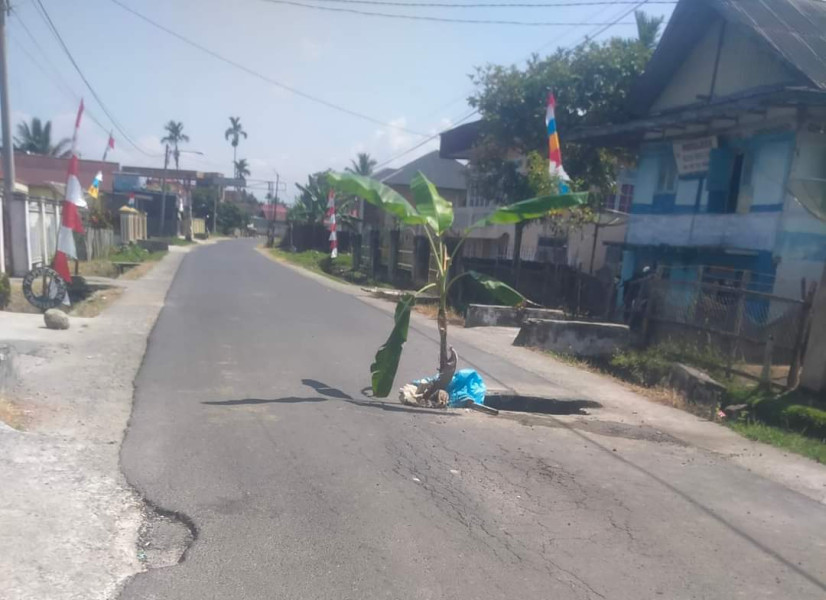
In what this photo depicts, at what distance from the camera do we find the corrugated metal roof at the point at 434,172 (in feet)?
140

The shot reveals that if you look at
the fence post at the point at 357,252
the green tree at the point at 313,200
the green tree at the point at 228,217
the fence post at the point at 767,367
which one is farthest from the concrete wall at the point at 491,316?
the green tree at the point at 228,217

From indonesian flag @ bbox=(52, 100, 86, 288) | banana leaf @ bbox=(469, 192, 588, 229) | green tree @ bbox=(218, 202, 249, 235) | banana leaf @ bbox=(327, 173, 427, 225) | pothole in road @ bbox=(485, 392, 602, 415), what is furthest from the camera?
green tree @ bbox=(218, 202, 249, 235)

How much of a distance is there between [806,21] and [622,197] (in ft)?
41.8

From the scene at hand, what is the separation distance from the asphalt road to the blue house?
732 centimetres

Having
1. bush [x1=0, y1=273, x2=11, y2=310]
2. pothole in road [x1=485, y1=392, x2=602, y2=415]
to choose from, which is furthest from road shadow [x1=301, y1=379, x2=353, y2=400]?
bush [x1=0, y1=273, x2=11, y2=310]

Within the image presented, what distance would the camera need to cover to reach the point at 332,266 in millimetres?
39625

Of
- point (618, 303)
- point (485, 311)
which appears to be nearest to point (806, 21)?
point (618, 303)

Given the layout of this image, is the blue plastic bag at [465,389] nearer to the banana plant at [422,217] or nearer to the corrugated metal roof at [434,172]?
the banana plant at [422,217]

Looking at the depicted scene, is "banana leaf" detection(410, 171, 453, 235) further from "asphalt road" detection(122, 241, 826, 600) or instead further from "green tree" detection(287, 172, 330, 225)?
"green tree" detection(287, 172, 330, 225)

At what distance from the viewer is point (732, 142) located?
1750 centimetres

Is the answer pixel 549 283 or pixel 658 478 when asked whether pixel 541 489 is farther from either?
pixel 549 283

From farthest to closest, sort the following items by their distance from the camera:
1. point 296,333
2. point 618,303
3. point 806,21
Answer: point 618,303 < point 806,21 < point 296,333

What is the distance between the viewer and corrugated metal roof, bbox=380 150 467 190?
42.7m

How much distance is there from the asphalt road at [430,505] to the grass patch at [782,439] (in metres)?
1.34
